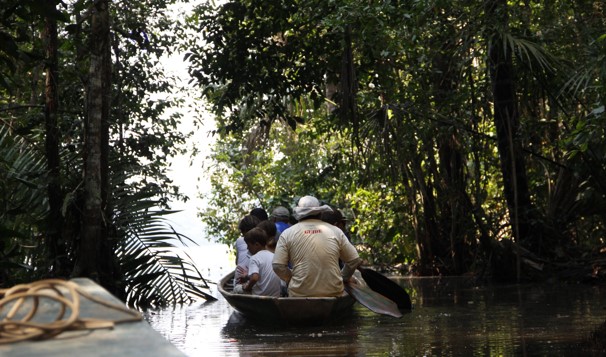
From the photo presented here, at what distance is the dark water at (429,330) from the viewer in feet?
27.0

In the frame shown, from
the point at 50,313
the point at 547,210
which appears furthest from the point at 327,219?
the point at 50,313

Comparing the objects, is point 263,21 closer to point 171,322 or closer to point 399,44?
point 399,44

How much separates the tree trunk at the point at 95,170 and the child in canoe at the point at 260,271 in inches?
73.8

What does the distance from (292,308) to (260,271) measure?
43.2 inches

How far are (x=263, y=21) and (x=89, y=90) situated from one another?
342 cm

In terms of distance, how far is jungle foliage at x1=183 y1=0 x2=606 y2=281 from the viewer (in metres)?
14.2

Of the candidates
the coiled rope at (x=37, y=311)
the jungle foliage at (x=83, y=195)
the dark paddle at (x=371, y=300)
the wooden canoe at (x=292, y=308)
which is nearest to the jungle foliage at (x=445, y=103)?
the jungle foliage at (x=83, y=195)

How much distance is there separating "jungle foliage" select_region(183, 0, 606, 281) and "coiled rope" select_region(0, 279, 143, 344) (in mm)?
8378

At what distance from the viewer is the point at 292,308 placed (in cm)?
983

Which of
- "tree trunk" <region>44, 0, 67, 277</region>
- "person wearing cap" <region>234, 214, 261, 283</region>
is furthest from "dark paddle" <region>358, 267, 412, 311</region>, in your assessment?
"tree trunk" <region>44, 0, 67, 277</region>

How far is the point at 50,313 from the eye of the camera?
3.01 metres

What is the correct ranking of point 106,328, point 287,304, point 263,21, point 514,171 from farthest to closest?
point 514,171
point 263,21
point 287,304
point 106,328

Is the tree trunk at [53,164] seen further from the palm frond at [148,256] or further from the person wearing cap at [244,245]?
the person wearing cap at [244,245]

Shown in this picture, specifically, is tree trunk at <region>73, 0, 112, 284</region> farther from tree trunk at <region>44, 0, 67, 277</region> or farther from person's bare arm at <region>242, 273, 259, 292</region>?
person's bare arm at <region>242, 273, 259, 292</region>
